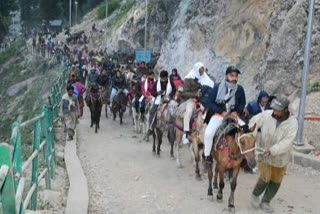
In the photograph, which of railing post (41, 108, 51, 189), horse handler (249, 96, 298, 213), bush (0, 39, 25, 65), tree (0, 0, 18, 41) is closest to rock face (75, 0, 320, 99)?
horse handler (249, 96, 298, 213)

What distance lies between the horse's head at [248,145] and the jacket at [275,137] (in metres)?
0.18

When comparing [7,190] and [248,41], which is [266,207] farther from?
[248,41]

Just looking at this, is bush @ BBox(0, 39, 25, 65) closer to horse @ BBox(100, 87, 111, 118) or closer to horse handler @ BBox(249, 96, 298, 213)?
horse @ BBox(100, 87, 111, 118)

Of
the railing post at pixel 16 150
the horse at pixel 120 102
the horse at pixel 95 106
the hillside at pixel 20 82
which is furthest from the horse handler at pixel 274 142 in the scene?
the hillside at pixel 20 82

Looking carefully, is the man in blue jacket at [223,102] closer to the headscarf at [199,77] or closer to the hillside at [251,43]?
the headscarf at [199,77]

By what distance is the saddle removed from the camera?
8.80 meters

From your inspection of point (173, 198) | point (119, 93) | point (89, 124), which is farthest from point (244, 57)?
point (173, 198)

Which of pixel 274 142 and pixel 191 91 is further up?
pixel 191 91

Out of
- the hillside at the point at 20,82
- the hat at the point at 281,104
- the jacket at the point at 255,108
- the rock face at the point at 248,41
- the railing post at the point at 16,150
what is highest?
the rock face at the point at 248,41

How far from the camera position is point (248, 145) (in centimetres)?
838

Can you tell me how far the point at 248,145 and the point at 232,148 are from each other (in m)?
0.50

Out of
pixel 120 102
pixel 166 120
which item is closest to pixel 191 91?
pixel 166 120

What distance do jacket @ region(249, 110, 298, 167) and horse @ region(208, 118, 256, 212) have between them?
0.67 feet

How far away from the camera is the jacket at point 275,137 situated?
8.27m
